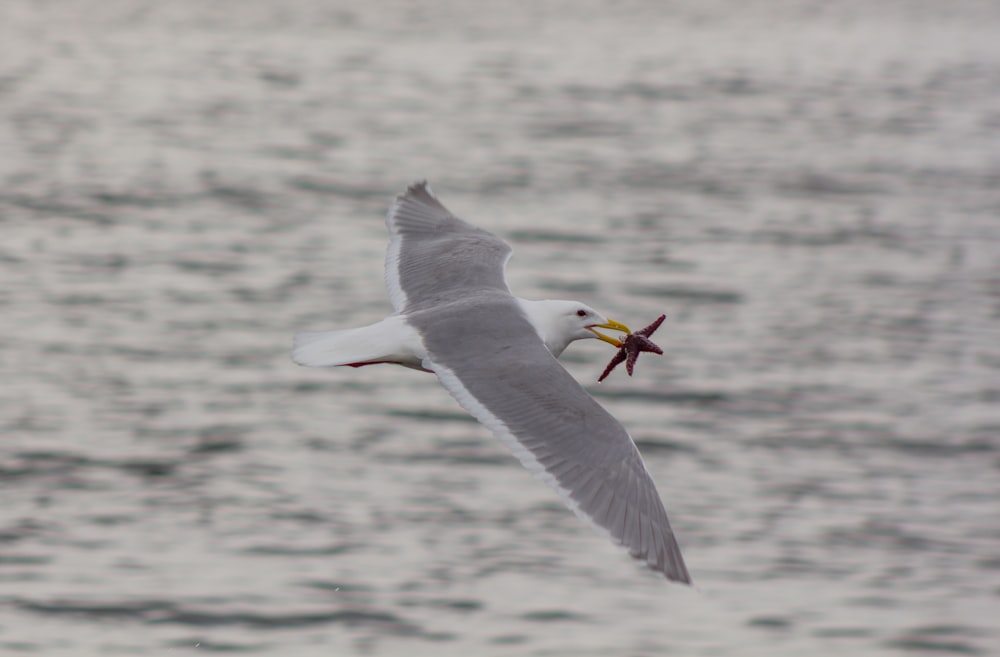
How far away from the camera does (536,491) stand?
14.8 meters

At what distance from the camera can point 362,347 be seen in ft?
29.1

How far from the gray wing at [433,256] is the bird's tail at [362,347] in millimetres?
662

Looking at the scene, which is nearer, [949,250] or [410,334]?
[410,334]

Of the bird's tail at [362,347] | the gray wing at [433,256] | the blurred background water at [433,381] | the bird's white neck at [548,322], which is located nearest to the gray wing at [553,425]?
the bird's tail at [362,347]

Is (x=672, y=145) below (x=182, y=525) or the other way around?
the other way around

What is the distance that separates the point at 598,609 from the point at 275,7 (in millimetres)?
33823

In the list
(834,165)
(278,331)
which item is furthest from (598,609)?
(834,165)

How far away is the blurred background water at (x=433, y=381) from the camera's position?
1288 cm

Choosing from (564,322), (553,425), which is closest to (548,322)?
(564,322)

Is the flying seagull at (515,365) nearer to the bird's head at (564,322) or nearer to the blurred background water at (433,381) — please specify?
the bird's head at (564,322)

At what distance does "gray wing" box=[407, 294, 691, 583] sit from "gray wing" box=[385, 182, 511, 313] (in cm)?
84

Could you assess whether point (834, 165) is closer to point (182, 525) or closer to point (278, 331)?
point (278, 331)

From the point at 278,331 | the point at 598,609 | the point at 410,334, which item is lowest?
the point at 598,609

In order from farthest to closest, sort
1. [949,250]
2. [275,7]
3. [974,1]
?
[974,1] < [275,7] < [949,250]
